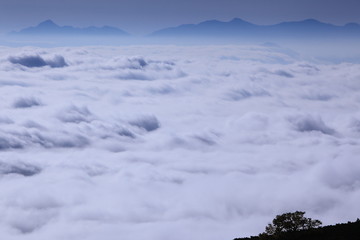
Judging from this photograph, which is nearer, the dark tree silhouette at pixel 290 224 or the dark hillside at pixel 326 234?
the dark hillside at pixel 326 234

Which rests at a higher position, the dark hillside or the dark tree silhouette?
the dark tree silhouette

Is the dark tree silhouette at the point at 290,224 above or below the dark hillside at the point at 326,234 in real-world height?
above

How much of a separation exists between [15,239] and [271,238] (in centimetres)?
17617

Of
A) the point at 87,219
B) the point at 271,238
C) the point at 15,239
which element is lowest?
the point at 271,238

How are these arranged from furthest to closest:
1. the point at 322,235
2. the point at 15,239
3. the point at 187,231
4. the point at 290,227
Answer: the point at 187,231 → the point at 15,239 → the point at 290,227 → the point at 322,235

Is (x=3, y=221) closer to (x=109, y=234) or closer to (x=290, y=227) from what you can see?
(x=109, y=234)

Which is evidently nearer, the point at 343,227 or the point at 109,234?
the point at 343,227

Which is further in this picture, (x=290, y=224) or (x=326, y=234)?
(x=290, y=224)

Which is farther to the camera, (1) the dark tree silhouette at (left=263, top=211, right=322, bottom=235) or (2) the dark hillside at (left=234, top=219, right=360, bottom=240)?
(1) the dark tree silhouette at (left=263, top=211, right=322, bottom=235)

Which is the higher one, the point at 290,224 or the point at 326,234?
the point at 290,224

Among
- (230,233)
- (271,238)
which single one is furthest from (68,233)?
(271,238)

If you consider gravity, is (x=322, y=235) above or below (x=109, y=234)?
below

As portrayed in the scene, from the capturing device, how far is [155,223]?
192 m

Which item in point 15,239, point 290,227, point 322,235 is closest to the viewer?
point 322,235
